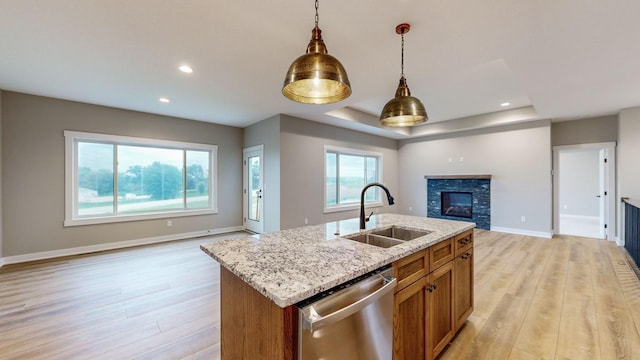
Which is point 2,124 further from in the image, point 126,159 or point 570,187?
point 570,187

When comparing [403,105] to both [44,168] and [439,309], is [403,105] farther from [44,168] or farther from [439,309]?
[44,168]

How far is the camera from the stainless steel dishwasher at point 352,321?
37.0 inches

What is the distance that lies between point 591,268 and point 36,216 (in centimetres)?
834

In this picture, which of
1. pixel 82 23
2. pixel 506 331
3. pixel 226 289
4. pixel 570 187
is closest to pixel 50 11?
pixel 82 23

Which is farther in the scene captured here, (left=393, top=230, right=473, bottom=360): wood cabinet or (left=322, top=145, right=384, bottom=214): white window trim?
(left=322, top=145, right=384, bottom=214): white window trim

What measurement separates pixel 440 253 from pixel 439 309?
39 cm

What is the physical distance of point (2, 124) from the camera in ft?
12.2

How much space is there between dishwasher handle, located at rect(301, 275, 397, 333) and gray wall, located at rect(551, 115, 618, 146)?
269 inches

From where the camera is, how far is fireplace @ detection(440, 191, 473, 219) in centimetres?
652

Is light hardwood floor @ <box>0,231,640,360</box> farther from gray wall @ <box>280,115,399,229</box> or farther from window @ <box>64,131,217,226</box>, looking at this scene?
gray wall @ <box>280,115,399,229</box>

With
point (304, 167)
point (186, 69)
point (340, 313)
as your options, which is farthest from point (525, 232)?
point (186, 69)

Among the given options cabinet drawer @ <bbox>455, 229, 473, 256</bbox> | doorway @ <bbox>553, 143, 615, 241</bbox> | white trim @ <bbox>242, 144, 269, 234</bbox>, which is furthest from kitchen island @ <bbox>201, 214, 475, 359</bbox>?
doorway @ <bbox>553, 143, 615, 241</bbox>

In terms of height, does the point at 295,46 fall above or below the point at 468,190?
above

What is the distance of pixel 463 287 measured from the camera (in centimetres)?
209
